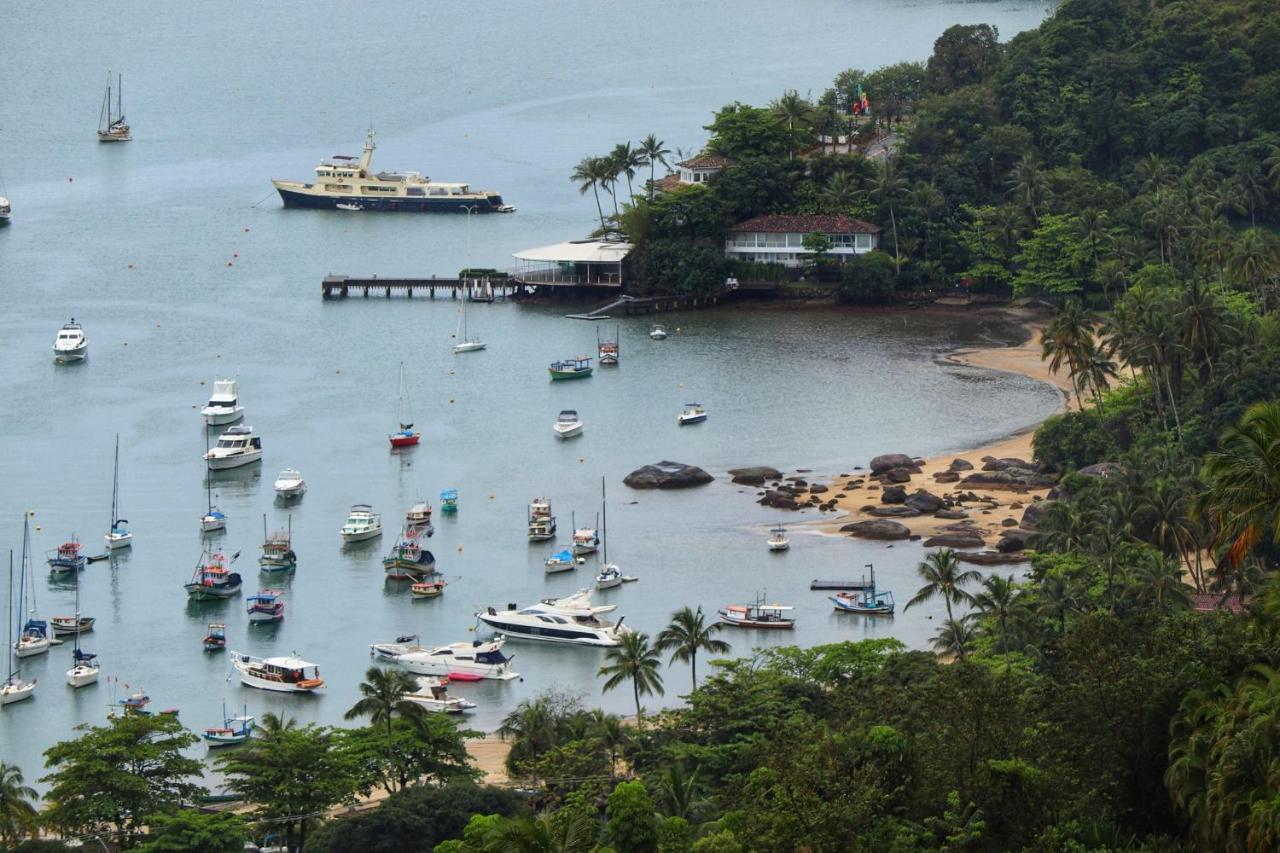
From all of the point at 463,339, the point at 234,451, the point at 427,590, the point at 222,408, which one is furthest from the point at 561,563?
the point at 463,339

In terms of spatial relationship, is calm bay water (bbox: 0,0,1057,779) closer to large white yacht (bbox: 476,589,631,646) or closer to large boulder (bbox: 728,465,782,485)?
large white yacht (bbox: 476,589,631,646)

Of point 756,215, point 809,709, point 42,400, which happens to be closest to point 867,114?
point 756,215

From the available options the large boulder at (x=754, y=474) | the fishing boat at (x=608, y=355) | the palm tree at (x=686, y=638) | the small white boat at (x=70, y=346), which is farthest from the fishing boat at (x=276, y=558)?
the small white boat at (x=70, y=346)

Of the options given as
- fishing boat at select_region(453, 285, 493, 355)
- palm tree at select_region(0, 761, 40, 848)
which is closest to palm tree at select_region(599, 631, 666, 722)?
palm tree at select_region(0, 761, 40, 848)

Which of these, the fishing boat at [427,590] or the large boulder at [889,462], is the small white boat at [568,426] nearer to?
the large boulder at [889,462]

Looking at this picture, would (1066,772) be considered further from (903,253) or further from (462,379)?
(903,253)
